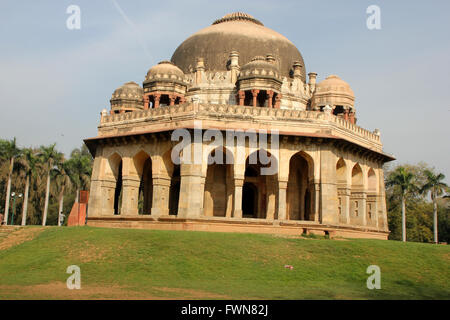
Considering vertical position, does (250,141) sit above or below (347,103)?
below

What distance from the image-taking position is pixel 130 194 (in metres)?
27.6

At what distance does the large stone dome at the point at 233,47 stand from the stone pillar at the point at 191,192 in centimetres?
1014

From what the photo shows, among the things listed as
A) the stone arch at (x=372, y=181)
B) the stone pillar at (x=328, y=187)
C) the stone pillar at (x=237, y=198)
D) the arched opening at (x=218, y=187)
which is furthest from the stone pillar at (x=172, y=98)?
the stone arch at (x=372, y=181)

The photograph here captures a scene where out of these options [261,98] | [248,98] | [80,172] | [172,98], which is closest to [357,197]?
[261,98]

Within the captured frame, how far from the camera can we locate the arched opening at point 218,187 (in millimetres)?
27766

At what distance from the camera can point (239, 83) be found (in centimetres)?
2822

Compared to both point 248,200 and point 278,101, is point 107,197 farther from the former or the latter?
point 278,101

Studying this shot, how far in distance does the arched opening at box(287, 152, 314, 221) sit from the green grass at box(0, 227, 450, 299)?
885 centimetres

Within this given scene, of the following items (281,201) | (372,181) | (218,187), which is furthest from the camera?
(372,181)

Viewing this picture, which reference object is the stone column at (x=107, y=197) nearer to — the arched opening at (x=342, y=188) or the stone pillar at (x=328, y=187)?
the stone pillar at (x=328, y=187)

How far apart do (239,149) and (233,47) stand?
1011cm
